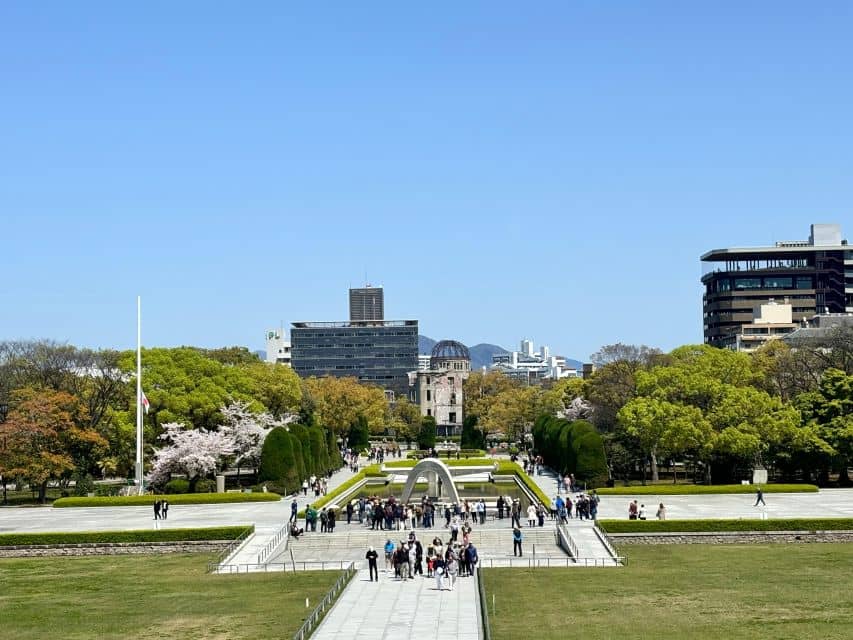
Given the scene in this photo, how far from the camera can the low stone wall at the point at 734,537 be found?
Result: 49.6 m

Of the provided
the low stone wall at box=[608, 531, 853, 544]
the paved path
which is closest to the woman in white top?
the low stone wall at box=[608, 531, 853, 544]

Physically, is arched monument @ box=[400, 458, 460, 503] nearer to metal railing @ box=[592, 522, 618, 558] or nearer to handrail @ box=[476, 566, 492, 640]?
metal railing @ box=[592, 522, 618, 558]

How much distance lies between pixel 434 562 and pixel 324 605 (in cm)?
514

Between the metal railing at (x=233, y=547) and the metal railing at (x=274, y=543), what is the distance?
1089mm

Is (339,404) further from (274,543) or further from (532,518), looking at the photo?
(274,543)

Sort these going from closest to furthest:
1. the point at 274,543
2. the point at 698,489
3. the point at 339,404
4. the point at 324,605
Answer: the point at 324,605
the point at 274,543
the point at 698,489
the point at 339,404

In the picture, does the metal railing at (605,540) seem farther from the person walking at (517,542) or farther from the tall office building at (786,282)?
the tall office building at (786,282)

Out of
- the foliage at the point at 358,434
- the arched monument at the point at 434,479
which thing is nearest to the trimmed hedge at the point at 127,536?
the arched monument at the point at 434,479


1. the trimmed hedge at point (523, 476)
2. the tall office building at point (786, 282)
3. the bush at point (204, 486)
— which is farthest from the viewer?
the tall office building at point (786, 282)

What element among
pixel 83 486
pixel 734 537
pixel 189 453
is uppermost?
pixel 189 453

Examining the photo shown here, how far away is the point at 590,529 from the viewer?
171ft

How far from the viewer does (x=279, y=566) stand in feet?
150

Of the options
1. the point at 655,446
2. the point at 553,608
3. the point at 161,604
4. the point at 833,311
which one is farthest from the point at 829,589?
the point at 833,311

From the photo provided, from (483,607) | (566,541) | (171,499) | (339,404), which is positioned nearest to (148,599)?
(483,607)
